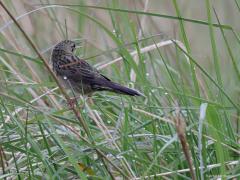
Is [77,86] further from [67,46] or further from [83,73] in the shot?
[67,46]

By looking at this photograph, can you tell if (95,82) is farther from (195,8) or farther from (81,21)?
(195,8)

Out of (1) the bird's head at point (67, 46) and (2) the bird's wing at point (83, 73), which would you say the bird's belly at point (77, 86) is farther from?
(1) the bird's head at point (67, 46)

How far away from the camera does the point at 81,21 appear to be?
20.7 ft

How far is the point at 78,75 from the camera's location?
4.57m

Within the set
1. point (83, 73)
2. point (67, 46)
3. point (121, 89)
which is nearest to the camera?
point (121, 89)

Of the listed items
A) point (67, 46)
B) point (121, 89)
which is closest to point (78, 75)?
point (67, 46)

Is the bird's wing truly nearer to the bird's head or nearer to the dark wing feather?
the dark wing feather

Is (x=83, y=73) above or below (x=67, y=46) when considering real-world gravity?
below

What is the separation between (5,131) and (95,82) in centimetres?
76

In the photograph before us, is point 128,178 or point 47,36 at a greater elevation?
point 47,36

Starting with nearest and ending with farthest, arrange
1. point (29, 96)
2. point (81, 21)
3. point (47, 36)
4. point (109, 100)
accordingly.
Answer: point (109, 100)
point (29, 96)
point (81, 21)
point (47, 36)

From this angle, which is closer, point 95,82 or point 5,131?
point 5,131

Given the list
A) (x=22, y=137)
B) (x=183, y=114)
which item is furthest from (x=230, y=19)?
(x=22, y=137)

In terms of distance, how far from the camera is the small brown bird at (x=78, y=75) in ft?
13.7
